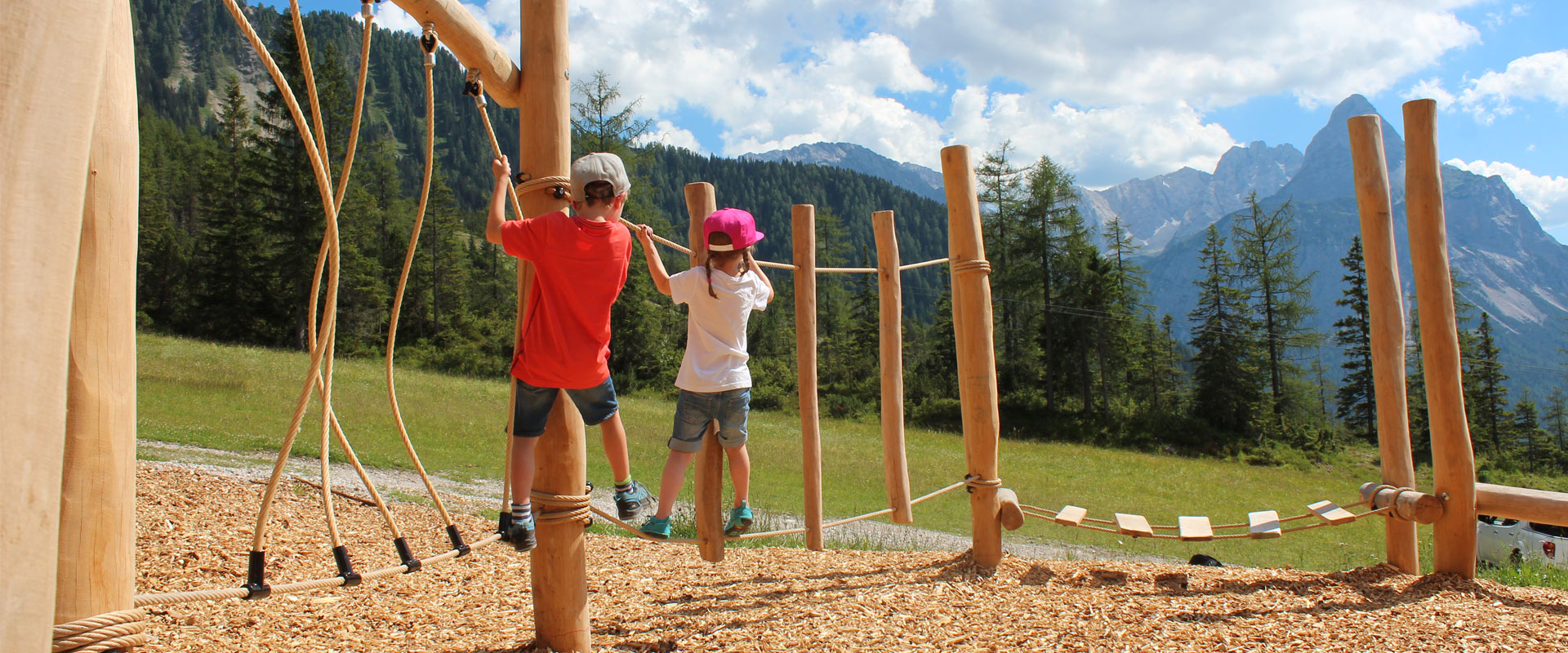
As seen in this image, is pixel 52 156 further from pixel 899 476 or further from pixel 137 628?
pixel 899 476

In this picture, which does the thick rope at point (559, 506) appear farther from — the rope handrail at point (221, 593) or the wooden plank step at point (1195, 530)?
the wooden plank step at point (1195, 530)

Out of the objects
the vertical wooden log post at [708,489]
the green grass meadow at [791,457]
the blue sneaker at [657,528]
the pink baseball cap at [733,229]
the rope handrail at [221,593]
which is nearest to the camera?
the rope handrail at [221,593]

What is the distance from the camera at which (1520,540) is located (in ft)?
35.7

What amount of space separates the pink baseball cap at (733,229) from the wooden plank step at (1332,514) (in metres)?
3.82

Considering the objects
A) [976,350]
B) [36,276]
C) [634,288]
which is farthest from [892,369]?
[634,288]

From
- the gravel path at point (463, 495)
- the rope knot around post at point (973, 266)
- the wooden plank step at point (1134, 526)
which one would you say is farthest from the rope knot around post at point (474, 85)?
the gravel path at point (463, 495)

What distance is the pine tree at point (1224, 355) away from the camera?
33.3 m

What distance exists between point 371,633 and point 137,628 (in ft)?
8.00

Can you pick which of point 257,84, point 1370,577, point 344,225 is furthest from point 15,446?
point 257,84

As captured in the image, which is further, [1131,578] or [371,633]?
[1131,578]

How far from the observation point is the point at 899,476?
5297 mm

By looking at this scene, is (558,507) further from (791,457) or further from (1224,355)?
(1224,355)

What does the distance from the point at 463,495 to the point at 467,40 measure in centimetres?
851

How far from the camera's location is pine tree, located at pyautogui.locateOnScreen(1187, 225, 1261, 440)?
109 feet
